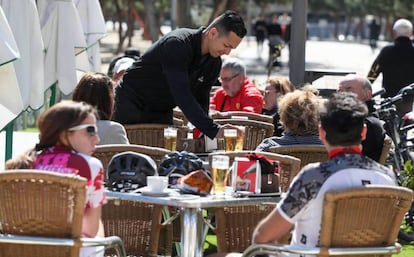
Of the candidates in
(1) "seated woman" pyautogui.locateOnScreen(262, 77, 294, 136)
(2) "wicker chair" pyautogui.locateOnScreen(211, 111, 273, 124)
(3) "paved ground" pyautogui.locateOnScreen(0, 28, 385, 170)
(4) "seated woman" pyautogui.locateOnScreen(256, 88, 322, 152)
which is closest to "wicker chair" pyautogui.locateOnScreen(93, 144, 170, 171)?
(4) "seated woman" pyautogui.locateOnScreen(256, 88, 322, 152)

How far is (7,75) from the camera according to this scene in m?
8.22

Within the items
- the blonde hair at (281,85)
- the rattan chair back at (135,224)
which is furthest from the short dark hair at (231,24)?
the blonde hair at (281,85)

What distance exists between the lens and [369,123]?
7215mm

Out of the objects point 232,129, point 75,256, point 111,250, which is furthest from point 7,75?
point 75,256

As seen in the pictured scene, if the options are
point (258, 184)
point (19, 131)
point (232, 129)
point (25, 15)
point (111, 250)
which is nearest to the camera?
point (258, 184)

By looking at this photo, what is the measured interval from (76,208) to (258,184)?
1.26 metres

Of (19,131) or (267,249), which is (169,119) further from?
(19,131)

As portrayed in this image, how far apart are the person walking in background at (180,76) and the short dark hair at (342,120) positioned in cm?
215

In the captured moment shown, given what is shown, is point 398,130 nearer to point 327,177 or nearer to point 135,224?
point 135,224

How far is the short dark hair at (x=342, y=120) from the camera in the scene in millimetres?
4656

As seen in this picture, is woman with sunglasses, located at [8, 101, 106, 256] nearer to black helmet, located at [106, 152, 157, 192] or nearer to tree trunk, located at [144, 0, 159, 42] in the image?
black helmet, located at [106, 152, 157, 192]

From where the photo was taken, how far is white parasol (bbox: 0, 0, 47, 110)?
931cm

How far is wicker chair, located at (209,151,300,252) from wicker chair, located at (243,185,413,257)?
1.33m

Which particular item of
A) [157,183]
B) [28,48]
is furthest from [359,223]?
[28,48]
